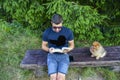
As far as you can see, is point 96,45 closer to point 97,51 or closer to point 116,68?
point 97,51

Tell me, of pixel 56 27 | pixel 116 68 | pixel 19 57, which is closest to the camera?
pixel 56 27

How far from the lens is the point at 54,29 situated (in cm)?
447

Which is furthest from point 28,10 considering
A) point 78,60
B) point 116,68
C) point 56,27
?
point 116,68

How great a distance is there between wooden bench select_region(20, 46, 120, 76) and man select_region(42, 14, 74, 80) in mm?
219

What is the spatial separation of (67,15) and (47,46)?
4.00 feet

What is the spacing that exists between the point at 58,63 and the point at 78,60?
0.46m

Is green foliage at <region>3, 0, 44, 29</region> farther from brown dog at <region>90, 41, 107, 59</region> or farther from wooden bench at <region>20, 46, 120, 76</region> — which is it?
brown dog at <region>90, 41, 107, 59</region>

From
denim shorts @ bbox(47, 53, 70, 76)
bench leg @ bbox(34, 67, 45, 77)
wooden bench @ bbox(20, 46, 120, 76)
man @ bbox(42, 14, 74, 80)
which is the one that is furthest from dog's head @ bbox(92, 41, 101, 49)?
bench leg @ bbox(34, 67, 45, 77)

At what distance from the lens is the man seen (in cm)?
429

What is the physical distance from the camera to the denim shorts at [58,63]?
4305mm

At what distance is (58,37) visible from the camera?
14.9 ft

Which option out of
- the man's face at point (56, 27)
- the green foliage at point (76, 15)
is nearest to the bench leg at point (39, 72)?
the man's face at point (56, 27)

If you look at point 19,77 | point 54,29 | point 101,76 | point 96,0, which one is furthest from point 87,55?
point 96,0

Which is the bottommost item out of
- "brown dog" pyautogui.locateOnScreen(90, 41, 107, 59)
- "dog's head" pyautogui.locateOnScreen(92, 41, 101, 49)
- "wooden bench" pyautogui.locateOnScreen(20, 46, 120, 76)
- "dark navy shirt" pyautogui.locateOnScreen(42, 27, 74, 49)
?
"wooden bench" pyautogui.locateOnScreen(20, 46, 120, 76)
